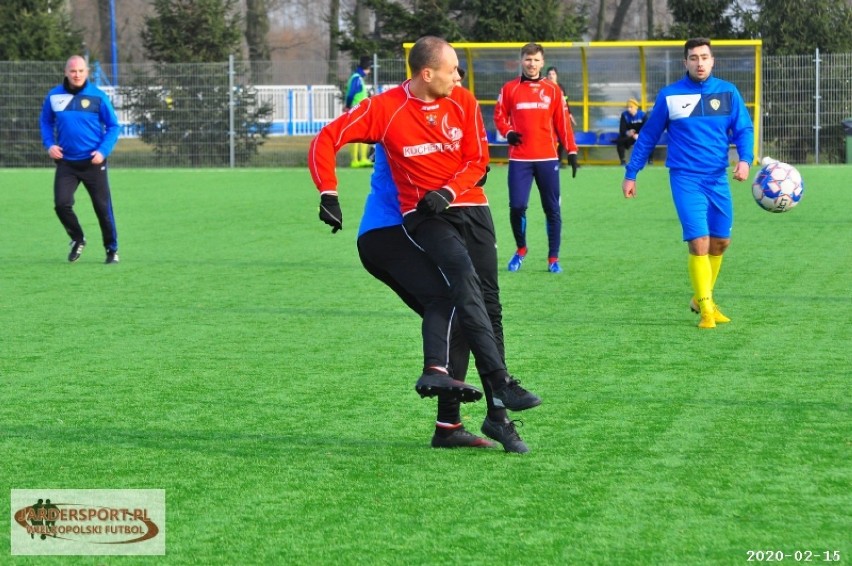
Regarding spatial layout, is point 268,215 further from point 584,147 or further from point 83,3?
point 83,3

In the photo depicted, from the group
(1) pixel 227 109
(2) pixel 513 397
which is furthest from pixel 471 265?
(1) pixel 227 109

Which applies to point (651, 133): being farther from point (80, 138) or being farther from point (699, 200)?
point (80, 138)

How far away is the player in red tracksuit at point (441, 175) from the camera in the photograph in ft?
18.7

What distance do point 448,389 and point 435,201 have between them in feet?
2.52

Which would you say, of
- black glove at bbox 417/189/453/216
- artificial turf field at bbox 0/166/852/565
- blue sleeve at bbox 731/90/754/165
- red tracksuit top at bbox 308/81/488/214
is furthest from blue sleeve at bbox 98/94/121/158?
black glove at bbox 417/189/453/216

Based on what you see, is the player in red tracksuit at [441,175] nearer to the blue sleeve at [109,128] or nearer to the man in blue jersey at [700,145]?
the man in blue jersey at [700,145]

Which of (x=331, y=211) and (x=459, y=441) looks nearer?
(x=331, y=211)

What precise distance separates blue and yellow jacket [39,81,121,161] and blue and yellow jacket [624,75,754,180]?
6.18m

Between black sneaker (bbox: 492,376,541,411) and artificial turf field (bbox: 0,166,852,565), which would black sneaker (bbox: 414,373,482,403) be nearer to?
black sneaker (bbox: 492,376,541,411)

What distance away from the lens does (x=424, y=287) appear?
5.82 metres

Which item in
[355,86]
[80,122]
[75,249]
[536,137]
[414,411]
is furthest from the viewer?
[355,86]

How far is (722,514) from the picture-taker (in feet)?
15.6

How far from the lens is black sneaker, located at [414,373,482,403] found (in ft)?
18.2

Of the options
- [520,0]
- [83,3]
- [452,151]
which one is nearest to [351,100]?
[520,0]
